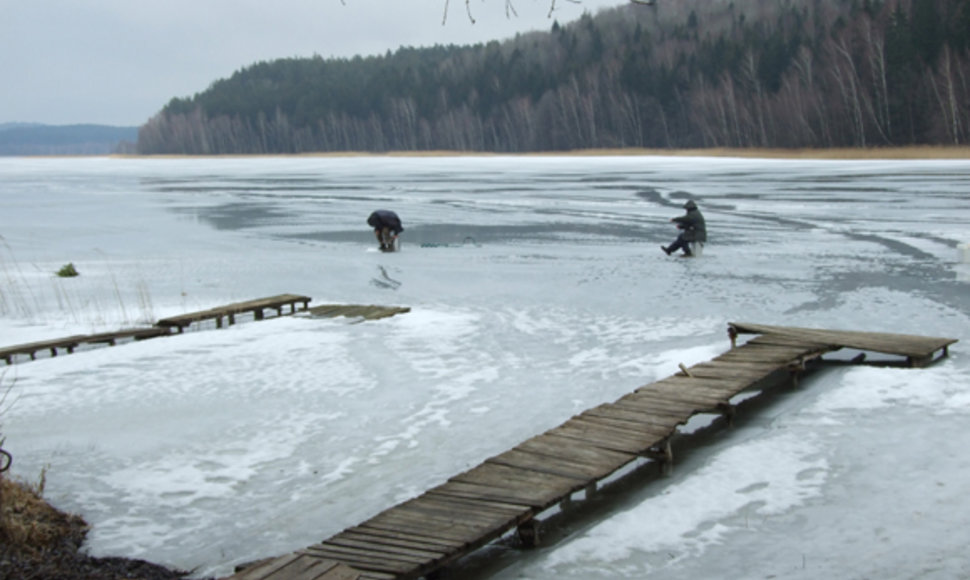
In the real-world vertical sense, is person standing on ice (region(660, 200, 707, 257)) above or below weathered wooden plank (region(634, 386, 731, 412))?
above

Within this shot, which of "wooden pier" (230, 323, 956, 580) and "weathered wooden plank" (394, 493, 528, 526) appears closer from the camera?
"wooden pier" (230, 323, 956, 580)

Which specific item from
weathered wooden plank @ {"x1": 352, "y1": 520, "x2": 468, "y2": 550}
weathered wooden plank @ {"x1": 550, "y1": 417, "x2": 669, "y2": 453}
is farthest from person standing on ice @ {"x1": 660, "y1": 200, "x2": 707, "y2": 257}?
weathered wooden plank @ {"x1": 352, "y1": 520, "x2": 468, "y2": 550}

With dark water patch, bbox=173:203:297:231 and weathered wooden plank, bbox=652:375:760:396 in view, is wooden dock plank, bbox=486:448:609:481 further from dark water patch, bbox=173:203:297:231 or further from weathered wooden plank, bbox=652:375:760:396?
dark water patch, bbox=173:203:297:231

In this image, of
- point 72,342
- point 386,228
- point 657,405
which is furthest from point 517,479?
point 386,228

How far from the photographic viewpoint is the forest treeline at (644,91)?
215 feet

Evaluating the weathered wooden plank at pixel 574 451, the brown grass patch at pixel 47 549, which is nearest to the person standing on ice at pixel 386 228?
the weathered wooden plank at pixel 574 451

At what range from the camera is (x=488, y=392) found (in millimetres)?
8828

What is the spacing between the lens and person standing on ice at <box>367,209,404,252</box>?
1903cm

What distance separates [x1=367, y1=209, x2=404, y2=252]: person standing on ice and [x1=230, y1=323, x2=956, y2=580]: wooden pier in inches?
418

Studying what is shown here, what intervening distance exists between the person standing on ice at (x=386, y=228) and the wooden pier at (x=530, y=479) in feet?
34.8

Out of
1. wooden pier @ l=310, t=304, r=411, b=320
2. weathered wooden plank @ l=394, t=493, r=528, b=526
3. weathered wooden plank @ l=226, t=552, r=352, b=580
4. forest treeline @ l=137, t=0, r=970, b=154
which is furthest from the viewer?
forest treeline @ l=137, t=0, r=970, b=154

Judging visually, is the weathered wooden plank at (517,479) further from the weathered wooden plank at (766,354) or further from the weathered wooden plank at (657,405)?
the weathered wooden plank at (766,354)

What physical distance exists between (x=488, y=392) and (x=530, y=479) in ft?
9.44

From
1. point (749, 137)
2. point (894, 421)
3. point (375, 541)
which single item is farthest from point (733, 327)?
point (749, 137)
